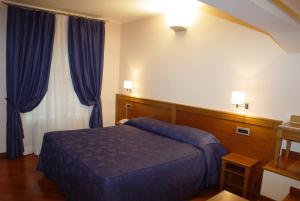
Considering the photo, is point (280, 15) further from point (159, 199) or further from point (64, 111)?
point (64, 111)

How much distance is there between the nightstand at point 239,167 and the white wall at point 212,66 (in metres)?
0.55

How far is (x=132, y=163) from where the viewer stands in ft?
7.22

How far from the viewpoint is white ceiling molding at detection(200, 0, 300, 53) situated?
1457 mm

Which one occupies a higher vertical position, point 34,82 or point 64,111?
point 34,82

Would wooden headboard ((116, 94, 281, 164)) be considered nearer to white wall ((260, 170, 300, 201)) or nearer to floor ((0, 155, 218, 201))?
white wall ((260, 170, 300, 201))

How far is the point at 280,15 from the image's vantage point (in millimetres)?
1667

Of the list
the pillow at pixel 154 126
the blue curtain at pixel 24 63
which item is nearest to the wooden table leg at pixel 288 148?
the pillow at pixel 154 126

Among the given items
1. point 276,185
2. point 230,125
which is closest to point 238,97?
point 230,125

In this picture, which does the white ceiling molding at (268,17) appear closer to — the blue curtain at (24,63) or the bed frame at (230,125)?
the bed frame at (230,125)

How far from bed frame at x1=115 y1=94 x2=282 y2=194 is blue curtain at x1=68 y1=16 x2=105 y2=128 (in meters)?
1.06

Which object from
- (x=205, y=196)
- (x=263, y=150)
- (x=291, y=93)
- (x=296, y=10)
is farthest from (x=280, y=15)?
(x=205, y=196)

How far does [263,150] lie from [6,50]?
3.77 metres

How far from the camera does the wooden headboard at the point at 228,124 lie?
2.62 m

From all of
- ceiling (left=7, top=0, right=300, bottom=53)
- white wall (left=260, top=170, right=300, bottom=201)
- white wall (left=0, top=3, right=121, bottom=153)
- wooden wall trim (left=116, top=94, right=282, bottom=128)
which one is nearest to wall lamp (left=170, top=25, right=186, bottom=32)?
ceiling (left=7, top=0, right=300, bottom=53)
